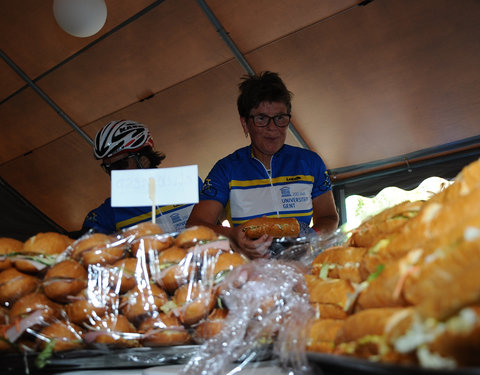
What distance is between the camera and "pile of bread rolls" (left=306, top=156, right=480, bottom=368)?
0.62 meters

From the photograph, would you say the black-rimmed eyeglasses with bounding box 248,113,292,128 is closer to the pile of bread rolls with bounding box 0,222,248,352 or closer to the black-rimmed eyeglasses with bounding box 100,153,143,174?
the black-rimmed eyeglasses with bounding box 100,153,143,174

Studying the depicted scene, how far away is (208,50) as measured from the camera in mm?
4844

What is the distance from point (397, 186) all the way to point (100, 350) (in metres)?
4.27

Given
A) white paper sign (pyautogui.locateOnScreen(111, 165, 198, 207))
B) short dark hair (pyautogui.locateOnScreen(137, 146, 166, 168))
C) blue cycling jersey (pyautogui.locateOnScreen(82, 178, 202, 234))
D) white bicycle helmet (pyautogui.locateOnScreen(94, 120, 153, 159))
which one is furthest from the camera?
short dark hair (pyautogui.locateOnScreen(137, 146, 166, 168))

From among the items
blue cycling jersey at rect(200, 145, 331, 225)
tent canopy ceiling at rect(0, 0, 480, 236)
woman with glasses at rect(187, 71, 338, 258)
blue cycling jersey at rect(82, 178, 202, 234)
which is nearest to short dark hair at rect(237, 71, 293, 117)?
woman with glasses at rect(187, 71, 338, 258)

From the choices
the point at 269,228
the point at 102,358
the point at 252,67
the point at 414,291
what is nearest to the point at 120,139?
the point at 269,228

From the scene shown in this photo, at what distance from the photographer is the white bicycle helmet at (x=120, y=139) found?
10.0 ft

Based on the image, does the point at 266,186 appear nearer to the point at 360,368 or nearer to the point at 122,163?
the point at 122,163

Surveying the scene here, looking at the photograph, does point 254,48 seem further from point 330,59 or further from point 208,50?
point 330,59

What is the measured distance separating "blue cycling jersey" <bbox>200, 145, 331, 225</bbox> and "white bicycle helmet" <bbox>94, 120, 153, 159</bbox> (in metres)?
0.81

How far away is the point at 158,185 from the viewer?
1488 mm

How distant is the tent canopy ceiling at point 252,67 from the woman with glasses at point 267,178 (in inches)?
79.1

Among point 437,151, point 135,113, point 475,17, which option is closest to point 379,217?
point 475,17

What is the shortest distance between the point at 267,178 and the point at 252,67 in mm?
2616
